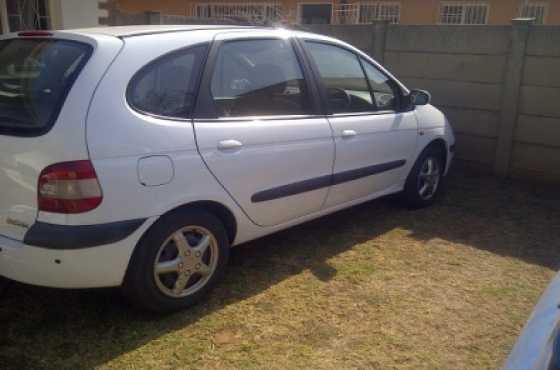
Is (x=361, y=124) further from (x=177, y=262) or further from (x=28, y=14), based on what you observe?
(x=28, y=14)

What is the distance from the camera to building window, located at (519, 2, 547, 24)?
56.0 ft

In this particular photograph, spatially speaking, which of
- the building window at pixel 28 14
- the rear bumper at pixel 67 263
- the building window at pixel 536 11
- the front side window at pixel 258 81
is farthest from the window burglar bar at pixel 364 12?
the rear bumper at pixel 67 263

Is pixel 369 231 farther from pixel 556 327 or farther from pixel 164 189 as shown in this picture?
pixel 556 327

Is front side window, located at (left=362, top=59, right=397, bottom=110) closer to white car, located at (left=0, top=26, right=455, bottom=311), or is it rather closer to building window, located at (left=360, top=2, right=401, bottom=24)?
white car, located at (left=0, top=26, right=455, bottom=311)

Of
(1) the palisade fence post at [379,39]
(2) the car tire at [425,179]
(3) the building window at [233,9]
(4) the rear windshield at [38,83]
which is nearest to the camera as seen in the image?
(4) the rear windshield at [38,83]

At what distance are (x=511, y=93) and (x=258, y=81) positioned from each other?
149 inches

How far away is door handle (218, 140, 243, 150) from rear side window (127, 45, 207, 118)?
0.85 feet

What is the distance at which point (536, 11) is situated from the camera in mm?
17328

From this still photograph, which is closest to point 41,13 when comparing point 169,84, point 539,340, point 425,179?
point 425,179

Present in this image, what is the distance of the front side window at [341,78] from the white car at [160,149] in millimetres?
18

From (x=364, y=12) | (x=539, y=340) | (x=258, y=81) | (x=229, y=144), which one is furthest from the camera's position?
(x=364, y=12)

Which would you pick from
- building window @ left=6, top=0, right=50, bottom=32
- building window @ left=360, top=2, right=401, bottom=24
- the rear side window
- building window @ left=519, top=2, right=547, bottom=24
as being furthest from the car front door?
building window @ left=360, top=2, right=401, bottom=24

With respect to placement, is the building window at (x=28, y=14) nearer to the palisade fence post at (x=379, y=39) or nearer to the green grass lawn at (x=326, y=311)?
the palisade fence post at (x=379, y=39)

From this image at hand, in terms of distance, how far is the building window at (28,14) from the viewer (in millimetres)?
10359
